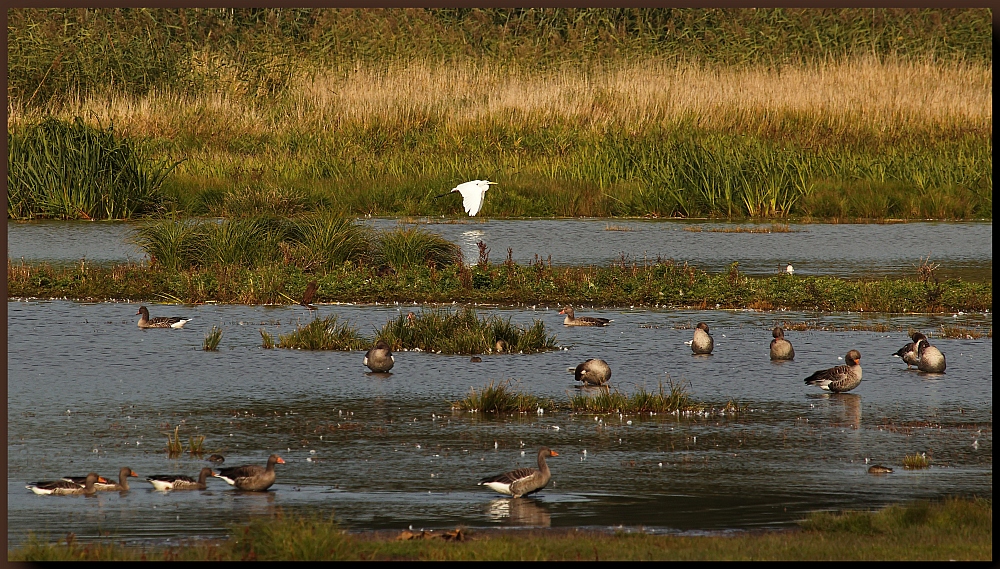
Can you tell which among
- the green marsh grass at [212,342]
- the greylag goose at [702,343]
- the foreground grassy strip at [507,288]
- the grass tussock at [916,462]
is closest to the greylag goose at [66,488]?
the grass tussock at [916,462]

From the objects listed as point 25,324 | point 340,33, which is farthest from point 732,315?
point 340,33

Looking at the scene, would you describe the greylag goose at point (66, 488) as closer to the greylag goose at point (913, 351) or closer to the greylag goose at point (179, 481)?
the greylag goose at point (179, 481)

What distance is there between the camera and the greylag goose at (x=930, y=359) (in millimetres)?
14163

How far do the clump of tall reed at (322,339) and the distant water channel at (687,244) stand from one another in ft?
22.6

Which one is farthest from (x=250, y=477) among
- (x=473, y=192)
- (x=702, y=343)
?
(x=473, y=192)

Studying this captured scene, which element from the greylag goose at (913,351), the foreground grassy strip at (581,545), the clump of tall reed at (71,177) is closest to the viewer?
the foreground grassy strip at (581,545)

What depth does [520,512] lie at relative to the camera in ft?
30.3

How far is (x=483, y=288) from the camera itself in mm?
19266

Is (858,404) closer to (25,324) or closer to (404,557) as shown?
(404,557)

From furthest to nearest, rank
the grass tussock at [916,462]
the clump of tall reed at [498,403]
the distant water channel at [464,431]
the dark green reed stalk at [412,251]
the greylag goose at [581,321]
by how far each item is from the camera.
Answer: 1. the dark green reed stalk at [412,251]
2. the greylag goose at [581,321]
3. the clump of tall reed at [498,403]
4. the grass tussock at [916,462]
5. the distant water channel at [464,431]

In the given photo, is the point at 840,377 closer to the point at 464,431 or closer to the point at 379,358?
the point at 464,431

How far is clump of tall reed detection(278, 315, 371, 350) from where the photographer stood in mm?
15508

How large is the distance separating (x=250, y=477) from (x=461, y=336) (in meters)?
5.81

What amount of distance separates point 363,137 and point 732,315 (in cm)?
1770
